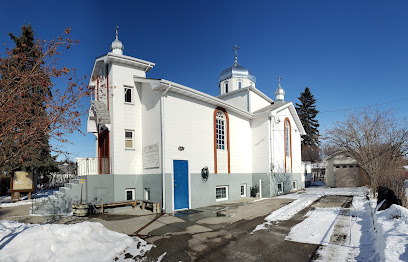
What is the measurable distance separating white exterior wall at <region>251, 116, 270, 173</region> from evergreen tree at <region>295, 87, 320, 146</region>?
27010mm

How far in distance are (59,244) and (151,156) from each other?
6995 millimetres

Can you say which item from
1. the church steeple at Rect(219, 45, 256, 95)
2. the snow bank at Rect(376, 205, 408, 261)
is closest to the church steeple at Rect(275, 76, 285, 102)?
the church steeple at Rect(219, 45, 256, 95)

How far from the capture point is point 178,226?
8914mm

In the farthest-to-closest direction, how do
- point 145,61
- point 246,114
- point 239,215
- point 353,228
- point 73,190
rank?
point 246,114 < point 145,61 < point 73,190 < point 239,215 < point 353,228

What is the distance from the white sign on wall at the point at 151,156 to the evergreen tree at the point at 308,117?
35.0 metres

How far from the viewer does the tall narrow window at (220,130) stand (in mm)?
15359

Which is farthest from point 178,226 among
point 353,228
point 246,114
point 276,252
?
point 246,114

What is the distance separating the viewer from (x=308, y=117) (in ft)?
141

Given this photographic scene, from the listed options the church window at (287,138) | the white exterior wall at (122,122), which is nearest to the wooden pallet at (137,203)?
the white exterior wall at (122,122)

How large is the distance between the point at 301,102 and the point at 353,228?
A: 1518 inches

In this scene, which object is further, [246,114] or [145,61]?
[246,114]

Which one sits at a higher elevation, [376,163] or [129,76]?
[129,76]

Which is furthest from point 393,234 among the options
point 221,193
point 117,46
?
point 117,46

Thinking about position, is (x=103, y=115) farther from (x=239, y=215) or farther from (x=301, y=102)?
(x=301, y=102)
